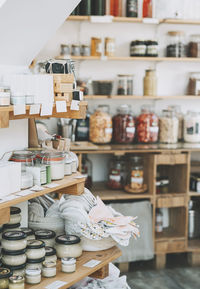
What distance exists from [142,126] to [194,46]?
0.92 metres

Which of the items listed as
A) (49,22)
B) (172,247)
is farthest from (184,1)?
(49,22)

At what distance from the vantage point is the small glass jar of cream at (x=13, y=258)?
2025mm

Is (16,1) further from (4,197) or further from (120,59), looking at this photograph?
(120,59)

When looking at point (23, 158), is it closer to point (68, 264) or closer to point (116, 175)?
point (68, 264)

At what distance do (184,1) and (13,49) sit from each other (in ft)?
8.52

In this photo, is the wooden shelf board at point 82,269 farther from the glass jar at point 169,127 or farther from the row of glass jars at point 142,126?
the glass jar at point 169,127

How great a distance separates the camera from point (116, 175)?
4117 millimetres

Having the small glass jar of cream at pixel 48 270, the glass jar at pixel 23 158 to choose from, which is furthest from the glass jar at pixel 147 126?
the small glass jar of cream at pixel 48 270

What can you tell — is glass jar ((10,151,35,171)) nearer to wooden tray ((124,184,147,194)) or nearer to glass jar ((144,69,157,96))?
wooden tray ((124,184,147,194))

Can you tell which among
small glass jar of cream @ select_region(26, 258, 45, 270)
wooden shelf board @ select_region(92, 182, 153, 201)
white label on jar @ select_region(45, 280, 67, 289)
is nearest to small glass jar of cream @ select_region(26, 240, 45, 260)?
small glass jar of cream @ select_region(26, 258, 45, 270)

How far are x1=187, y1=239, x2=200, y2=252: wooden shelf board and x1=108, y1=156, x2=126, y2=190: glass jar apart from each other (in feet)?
2.58

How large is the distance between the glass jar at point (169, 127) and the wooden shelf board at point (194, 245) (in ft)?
3.00

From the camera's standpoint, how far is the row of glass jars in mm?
4098

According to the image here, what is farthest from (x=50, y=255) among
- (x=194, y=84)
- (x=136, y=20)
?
(x=194, y=84)
